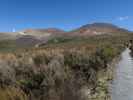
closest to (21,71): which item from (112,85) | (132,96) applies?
(132,96)

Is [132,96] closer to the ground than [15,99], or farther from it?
closer to the ground

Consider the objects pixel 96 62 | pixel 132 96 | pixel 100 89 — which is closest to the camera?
pixel 132 96

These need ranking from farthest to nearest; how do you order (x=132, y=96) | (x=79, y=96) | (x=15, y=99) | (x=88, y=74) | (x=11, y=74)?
(x=88, y=74) < (x=132, y=96) < (x=11, y=74) < (x=79, y=96) < (x=15, y=99)

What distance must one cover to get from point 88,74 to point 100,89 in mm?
1010

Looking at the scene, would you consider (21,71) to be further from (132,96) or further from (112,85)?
(112,85)

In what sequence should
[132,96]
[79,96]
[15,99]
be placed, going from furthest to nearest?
[132,96] < [79,96] < [15,99]

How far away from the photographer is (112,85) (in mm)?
11578

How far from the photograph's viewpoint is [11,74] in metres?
7.40

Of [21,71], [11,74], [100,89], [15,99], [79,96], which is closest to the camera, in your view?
[15,99]

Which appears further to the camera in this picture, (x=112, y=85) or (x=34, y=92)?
(x=112, y=85)

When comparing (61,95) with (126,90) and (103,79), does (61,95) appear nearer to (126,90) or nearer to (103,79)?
(126,90)

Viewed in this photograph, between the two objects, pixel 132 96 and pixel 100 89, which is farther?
pixel 100 89

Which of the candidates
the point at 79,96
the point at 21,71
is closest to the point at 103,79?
the point at 21,71

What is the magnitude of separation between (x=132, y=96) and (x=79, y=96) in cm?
447
